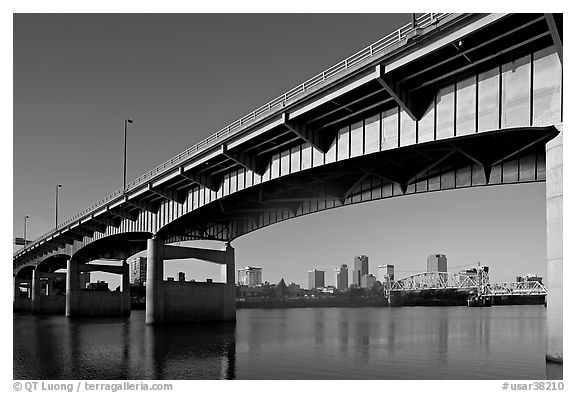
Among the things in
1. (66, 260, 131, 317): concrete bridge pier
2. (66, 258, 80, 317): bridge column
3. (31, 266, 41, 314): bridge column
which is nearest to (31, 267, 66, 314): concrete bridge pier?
(31, 266, 41, 314): bridge column

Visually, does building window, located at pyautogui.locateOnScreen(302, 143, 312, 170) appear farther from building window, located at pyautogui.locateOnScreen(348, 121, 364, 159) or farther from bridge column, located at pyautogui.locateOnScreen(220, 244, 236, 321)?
bridge column, located at pyautogui.locateOnScreen(220, 244, 236, 321)

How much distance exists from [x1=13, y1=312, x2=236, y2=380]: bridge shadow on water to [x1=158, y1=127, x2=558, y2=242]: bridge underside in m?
12.2

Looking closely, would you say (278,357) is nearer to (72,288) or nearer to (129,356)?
(129,356)

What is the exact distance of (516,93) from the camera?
2706cm

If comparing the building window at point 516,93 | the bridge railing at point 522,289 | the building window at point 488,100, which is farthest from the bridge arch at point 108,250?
the bridge railing at point 522,289

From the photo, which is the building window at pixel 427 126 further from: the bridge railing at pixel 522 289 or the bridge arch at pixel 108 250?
the bridge railing at pixel 522 289

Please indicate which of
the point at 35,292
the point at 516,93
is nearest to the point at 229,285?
the point at 516,93

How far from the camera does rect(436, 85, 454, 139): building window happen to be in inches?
1204

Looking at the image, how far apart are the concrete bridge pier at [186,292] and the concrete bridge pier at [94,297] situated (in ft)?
137

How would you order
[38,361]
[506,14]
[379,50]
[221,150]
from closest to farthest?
[506,14]
[379,50]
[38,361]
[221,150]
